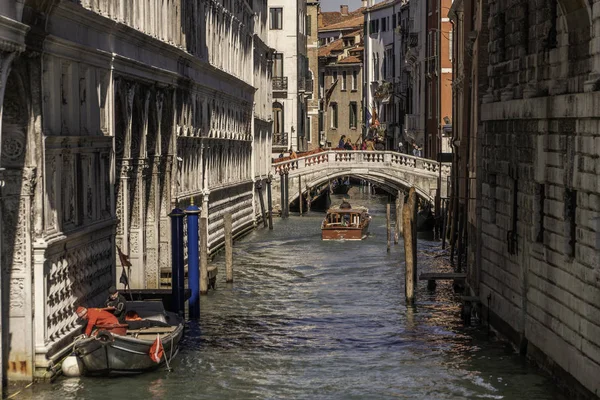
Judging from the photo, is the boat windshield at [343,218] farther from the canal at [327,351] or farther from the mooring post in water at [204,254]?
the mooring post in water at [204,254]

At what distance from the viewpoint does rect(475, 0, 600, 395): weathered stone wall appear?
49.2 feet

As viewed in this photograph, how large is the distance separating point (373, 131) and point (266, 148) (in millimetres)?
28917

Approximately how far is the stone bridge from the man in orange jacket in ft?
107

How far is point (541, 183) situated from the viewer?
57.7ft

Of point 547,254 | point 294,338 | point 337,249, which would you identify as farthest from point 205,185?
point 547,254

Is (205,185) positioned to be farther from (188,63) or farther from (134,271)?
(134,271)

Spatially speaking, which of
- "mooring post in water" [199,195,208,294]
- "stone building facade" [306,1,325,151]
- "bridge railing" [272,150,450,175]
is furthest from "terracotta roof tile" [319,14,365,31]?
"mooring post in water" [199,195,208,294]

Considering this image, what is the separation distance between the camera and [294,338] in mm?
21812

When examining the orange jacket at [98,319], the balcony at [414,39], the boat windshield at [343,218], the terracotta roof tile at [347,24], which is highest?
the terracotta roof tile at [347,24]

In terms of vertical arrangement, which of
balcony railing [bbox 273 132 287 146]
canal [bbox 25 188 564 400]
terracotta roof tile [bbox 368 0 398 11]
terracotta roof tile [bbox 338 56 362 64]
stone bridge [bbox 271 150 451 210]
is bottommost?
canal [bbox 25 188 564 400]

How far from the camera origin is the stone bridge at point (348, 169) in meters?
50.2

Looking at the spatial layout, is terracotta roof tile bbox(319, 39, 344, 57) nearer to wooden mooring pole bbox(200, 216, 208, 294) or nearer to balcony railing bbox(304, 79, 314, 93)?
balcony railing bbox(304, 79, 314, 93)

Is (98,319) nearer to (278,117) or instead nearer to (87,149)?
(87,149)

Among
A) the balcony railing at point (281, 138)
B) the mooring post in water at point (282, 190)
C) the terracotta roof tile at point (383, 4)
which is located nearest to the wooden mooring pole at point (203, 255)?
the mooring post in water at point (282, 190)
